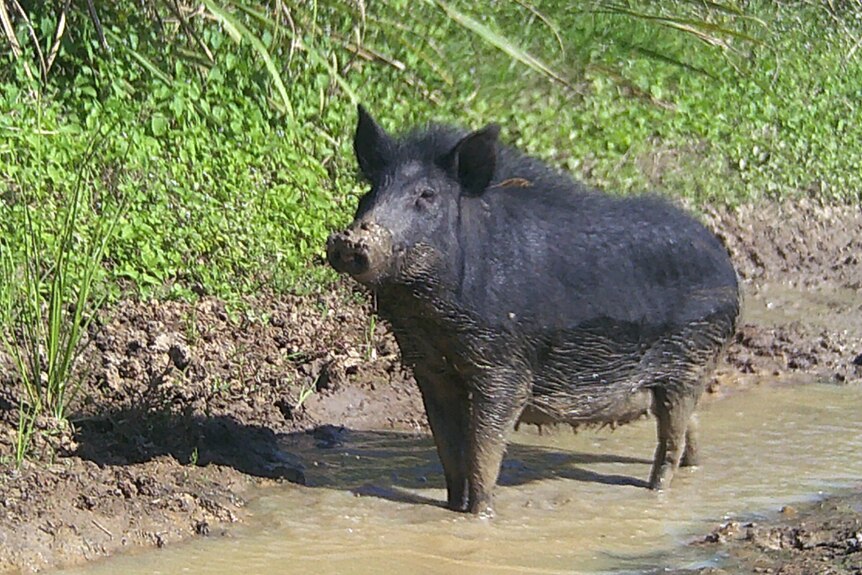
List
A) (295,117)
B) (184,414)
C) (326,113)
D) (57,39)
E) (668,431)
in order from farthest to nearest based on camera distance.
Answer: (326,113), (295,117), (57,39), (668,431), (184,414)

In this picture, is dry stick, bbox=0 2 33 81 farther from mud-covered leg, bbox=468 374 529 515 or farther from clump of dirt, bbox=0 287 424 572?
mud-covered leg, bbox=468 374 529 515

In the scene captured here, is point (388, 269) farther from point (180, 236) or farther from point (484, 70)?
point (484, 70)

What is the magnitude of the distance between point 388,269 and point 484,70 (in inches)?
198

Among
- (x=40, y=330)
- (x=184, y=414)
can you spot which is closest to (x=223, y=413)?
(x=184, y=414)

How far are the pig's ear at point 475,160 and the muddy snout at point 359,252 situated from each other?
601 mm

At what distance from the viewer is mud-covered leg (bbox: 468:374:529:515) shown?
20.3 ft

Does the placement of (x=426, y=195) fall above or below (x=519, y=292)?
above

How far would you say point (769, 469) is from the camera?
7148 millimetres

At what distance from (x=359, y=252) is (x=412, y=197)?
1.70 feet

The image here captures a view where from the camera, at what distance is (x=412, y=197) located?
6.02 m

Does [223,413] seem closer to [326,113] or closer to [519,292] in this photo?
[519,292]

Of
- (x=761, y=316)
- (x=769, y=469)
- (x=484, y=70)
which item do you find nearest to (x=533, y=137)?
(x=484, y=70)

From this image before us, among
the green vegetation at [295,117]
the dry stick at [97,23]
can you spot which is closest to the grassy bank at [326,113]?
the green vegetation at [295,117]

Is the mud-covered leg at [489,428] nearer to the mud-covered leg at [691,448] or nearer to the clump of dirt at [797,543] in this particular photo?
the clump of dirt at [797,543]
